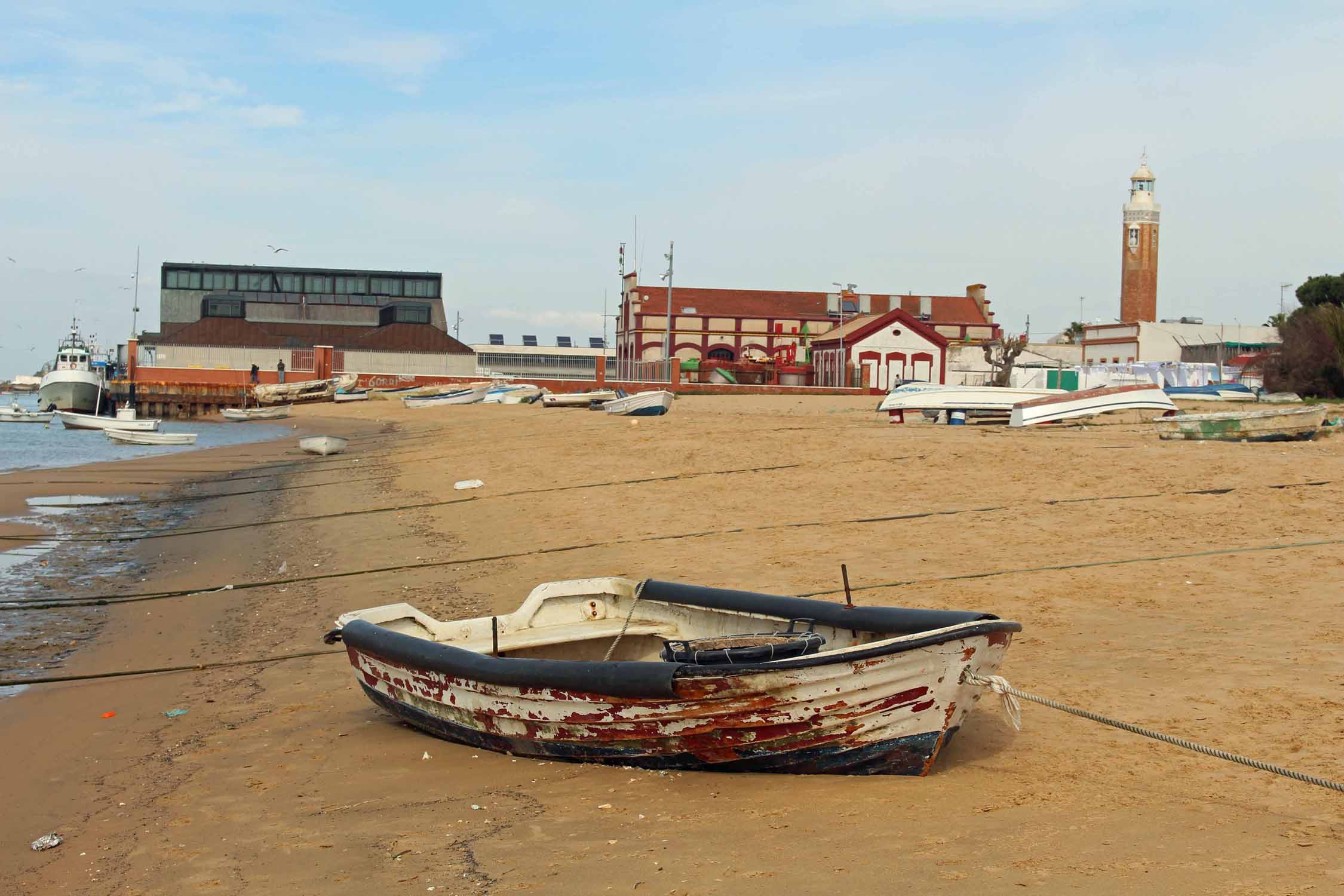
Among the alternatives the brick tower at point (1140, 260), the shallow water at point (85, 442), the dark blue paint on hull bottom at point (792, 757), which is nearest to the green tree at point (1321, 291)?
the brick tower at point (1140, 260)

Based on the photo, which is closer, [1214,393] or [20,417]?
[1214,393]

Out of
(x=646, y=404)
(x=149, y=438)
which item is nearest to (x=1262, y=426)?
(x=646, y=404)

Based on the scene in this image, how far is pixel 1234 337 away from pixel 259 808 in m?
87.8

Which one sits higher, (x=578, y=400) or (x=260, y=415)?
(x=578, y=400)

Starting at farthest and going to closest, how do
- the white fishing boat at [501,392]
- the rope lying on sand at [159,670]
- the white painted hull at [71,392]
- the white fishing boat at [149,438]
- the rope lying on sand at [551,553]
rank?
the white painted hull at [71,392] → the white fishing boat at [501,392] → the white fishing boat at [149,438] → the rope lying on sand at [551,553] → the rope lying on sand at [159,670]

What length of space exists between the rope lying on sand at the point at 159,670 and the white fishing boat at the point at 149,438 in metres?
29.8

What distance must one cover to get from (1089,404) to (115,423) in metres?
31.9

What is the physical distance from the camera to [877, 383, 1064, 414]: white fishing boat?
26.1 metres

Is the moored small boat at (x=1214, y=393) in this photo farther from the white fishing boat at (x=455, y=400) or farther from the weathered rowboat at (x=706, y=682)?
the weathered rowboat at (x=706, y=682)

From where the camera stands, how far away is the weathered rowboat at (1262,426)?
18297 mm

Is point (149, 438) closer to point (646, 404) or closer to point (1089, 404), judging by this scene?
point (646, 404)

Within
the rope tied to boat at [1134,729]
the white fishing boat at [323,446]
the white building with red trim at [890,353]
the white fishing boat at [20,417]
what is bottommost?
Answer: the white fishing boat at [20,417]

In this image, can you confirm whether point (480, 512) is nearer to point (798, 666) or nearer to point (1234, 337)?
point (798, 666)

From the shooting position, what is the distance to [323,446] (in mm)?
29594
